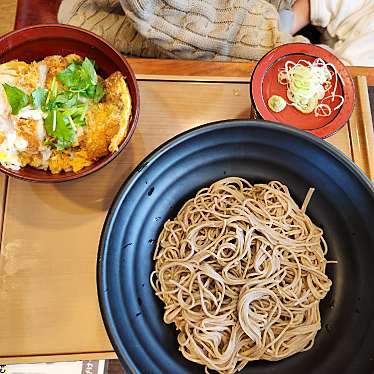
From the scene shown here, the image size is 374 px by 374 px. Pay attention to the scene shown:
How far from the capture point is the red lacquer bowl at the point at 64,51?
1.07 meters

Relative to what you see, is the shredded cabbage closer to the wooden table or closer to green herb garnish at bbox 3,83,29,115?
the wooden table

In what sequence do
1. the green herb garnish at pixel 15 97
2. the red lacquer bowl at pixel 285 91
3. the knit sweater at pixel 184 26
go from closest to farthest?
the green herb garnish at pixel 15 97 → the red lacquer bowl at pixel 285 91 → the knit sweater at pixel 184 26

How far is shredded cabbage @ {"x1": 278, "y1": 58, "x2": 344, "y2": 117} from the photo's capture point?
117cm

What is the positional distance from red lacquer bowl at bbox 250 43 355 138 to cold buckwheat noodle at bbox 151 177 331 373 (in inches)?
7.9

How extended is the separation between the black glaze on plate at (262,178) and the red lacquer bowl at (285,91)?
6.5 inches

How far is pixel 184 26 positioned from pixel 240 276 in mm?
759

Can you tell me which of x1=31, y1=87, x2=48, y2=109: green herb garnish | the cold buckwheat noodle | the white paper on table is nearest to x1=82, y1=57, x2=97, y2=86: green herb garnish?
x1=31, y1=87, x2=48, y2=109: green herb garnish

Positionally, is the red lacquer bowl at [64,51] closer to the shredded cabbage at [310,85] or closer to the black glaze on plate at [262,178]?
the black glaze on plate at [262,178]

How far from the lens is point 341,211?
1.02 metres

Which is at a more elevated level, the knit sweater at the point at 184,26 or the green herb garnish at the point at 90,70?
the knit sweater at the point at 184,26

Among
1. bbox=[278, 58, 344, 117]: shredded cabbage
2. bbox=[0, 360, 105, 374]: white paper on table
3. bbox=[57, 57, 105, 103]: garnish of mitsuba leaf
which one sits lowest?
bbox=[0, 360, 105, 374]: white paper on table

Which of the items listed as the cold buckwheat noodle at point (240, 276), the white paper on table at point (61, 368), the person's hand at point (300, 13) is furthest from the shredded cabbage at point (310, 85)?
the white paper on table at point (61, 368)

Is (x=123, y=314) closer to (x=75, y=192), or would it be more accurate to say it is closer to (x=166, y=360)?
(x=166, y=360)

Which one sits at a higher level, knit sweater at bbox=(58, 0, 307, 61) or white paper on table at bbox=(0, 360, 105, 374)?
knit sweater at bbox=(58, 0, 307, 61)
